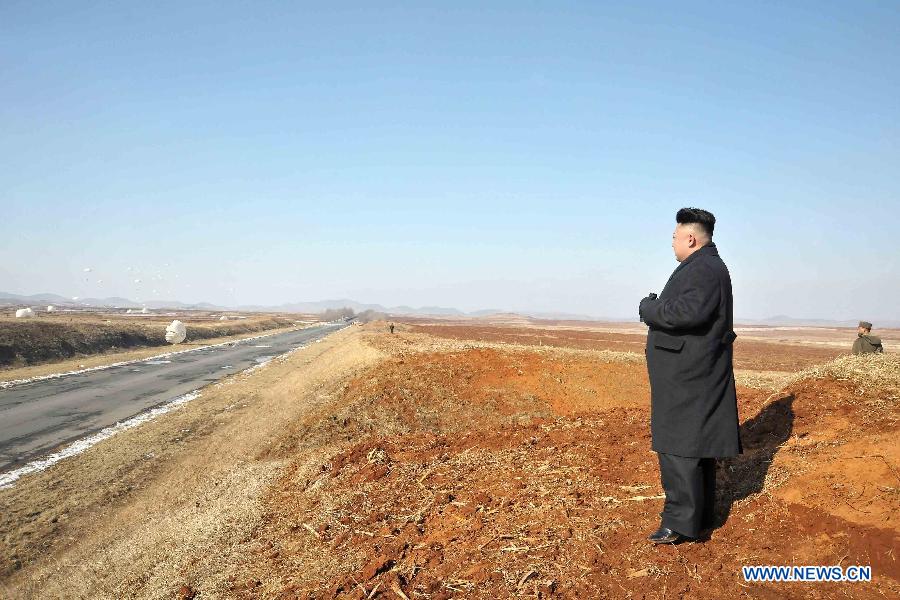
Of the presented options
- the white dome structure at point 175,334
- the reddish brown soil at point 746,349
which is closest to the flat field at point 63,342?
the white dome structure at point 175,334

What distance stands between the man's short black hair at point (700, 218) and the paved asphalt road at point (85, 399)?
46.5ft

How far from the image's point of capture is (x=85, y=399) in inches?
760

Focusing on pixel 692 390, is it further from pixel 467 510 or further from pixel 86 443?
pixel 86 443

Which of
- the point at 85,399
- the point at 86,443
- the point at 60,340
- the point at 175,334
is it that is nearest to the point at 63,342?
the point at 60,340

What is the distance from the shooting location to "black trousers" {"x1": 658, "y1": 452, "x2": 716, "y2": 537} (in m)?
3.66

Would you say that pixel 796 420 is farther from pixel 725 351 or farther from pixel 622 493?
pixel 725 351

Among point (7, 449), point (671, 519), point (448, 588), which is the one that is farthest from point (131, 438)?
point (671, 519)

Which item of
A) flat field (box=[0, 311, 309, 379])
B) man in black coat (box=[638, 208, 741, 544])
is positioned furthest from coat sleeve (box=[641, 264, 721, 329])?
flat field (box=[0, 311, 309, 379])

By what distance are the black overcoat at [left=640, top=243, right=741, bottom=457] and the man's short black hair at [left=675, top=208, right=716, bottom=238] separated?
0.29 m

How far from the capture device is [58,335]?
36062 mm

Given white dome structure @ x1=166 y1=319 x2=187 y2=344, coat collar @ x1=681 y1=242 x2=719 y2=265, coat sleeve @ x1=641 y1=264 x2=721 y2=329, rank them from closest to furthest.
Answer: coat sleeve @ x1=641 y1=264 x2=721 y2=329, coat collar @ x1=681 y1=242 x2=719 y2=265, white dome structure @ x1=166 y1=319 x2=187 y2=344

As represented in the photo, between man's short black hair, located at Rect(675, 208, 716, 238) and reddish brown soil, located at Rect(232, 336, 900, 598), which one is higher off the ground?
man's short black hair, located at Rect(675, 208, 716, 238)

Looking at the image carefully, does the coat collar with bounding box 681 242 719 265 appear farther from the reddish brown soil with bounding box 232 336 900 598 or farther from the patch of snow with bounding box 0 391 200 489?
the patch of snow with bounding box 0 391 200 489

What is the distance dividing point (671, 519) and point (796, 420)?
9.85 feet
